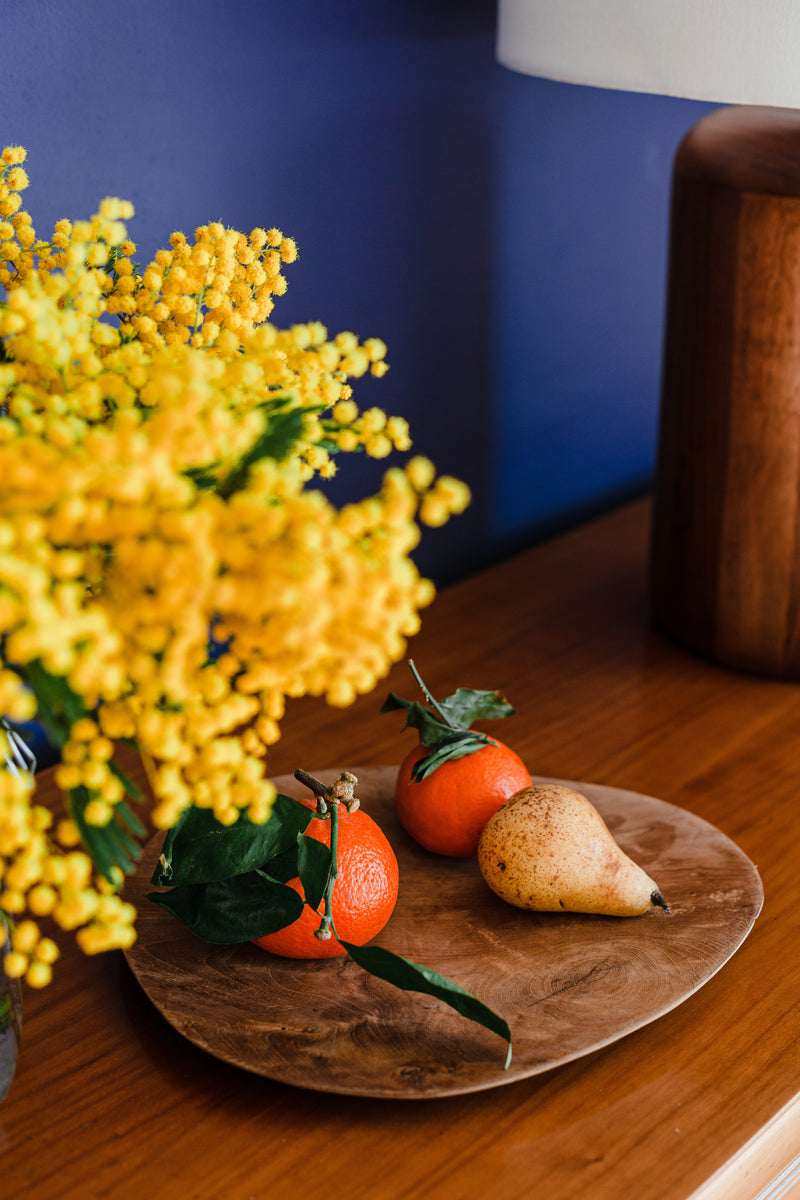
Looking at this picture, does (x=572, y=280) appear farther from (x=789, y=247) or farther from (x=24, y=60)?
(x=24, y=60)

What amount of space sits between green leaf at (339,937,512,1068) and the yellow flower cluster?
13 cm

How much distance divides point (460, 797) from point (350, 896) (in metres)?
0.11

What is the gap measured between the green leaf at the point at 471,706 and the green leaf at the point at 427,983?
19 centimetres

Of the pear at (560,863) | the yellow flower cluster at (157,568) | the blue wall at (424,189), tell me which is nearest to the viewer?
the yellow flower cluster at (157,568)

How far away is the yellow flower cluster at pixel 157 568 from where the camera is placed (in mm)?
350

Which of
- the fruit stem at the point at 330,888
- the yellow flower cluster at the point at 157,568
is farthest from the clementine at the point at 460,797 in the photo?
the yellow flower cluster at the point at 157,568

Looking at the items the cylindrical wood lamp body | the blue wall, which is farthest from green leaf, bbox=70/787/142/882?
the cylindrical wood lamp body

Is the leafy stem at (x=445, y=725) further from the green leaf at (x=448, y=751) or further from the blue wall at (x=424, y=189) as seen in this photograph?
the blue wall at (x=424, y=189)

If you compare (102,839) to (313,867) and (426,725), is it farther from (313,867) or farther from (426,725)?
(426,725)

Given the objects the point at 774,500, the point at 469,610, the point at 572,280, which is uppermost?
the point at 572,280

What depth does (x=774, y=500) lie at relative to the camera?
2.94 feet

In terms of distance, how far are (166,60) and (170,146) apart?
A: 0.18 ft

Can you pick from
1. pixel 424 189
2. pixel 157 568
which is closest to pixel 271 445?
pixel 157 568

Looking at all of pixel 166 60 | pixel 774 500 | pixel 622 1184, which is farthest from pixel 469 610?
pixel 622 1184
